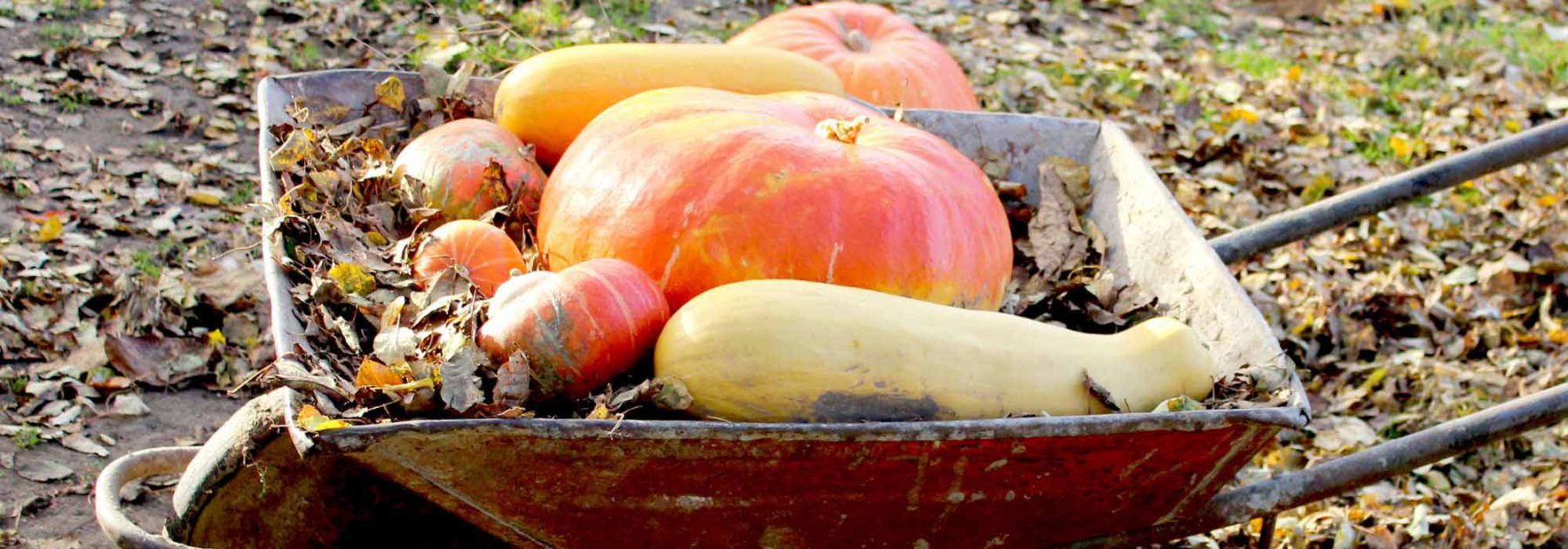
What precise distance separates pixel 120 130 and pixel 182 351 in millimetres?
1506

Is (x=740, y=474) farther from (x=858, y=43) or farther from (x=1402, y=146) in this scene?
(x=1402, y=146)

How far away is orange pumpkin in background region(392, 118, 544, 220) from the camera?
2.67 metres

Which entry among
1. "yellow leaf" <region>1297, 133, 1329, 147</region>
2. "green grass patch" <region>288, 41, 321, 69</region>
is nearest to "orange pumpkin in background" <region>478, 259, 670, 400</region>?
"green grass patch" <region>288, 41, 321, 69</region>

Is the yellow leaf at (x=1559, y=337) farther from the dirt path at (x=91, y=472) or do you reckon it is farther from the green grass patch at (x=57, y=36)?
the green grass patch at (x=57, y=36)

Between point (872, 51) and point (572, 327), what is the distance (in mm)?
2463

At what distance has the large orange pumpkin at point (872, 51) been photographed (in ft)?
13.2

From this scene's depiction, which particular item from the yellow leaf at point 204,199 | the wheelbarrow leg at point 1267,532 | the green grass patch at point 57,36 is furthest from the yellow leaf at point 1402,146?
the green grass patch at point 57,36

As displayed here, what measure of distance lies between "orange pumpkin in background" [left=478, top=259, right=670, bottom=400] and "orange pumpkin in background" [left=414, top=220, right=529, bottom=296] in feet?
0.74

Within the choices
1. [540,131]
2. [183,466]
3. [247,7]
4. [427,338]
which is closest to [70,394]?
[183,466]

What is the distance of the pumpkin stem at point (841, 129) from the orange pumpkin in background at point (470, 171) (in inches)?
25.2

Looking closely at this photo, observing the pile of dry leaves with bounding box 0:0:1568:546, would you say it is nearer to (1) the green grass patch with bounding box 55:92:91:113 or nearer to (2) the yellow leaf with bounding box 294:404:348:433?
(1) the green grass patch with bounding box 55:92:91:113

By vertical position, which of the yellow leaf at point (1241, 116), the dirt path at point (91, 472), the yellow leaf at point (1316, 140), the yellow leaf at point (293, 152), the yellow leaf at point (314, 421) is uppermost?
the yellow leaf at point (314, 421)

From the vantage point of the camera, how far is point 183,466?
240 cm

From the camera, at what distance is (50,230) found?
3938 mm
